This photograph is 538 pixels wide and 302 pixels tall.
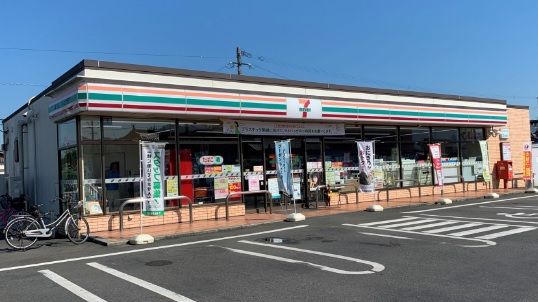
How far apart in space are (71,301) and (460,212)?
471 inches

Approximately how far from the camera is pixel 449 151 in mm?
22141

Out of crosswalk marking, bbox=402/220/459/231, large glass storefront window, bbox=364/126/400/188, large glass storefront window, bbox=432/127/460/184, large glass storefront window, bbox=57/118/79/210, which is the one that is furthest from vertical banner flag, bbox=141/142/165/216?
large glass storefront window, bbox=432/127/460/184

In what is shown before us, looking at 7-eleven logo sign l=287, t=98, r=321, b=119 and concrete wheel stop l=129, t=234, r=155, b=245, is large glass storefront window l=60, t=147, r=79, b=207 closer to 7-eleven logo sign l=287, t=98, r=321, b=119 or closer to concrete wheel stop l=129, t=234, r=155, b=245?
concrete wheel stop l=129, t=234, r=155, b=245

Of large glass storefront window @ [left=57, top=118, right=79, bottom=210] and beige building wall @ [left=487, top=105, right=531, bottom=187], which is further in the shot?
beige building wall @ [left=487, top=105, right=531, bottom=187]

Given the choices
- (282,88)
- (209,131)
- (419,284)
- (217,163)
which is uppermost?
(282,88)

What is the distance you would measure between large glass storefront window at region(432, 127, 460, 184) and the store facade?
1.07 ft

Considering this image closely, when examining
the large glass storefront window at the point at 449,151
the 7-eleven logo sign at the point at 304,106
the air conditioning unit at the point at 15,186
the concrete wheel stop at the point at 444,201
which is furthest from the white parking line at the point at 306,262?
the large glass storefront window at the point at 449,151

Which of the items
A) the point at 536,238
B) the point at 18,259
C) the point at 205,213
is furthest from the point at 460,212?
the point at 18,259

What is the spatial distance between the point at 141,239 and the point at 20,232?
2637 millimetres

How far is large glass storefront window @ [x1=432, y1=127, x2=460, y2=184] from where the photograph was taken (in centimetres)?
2169

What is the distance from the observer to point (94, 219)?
1261 cm

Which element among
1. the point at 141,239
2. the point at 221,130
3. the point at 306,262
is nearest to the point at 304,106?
the point at 221,130

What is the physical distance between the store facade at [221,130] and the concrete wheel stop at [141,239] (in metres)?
2.27

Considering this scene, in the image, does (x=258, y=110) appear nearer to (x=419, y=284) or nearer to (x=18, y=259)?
(x=18, y=259)
